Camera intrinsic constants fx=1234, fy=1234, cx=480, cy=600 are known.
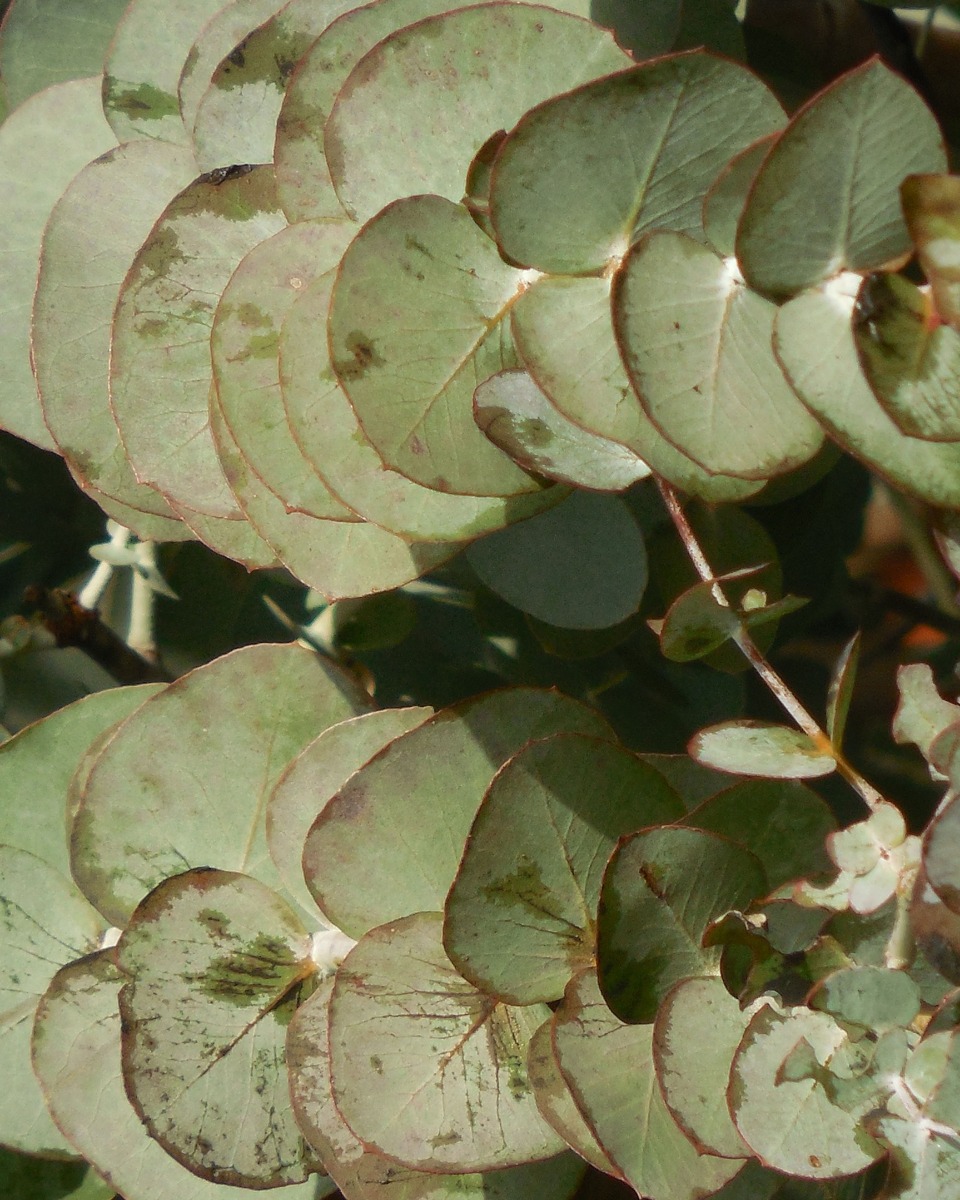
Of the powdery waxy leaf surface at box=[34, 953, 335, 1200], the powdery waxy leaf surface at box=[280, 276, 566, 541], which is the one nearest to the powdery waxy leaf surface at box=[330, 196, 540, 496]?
the powdery waxy leaf surface at box=[280, 276, 566, 541]

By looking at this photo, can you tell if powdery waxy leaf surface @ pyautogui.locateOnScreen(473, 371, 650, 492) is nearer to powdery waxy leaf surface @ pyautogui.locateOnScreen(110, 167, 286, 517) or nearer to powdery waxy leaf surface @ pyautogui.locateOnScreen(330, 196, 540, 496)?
powdery waxy leaf surface @ pyautogui.locateOnScreen(330, 196, 540, 496)

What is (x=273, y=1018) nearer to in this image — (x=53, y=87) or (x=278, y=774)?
(x=278, y=774)

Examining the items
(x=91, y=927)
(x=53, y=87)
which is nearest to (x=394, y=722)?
(x=91, y=927)

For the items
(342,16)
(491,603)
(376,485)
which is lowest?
(491,603)

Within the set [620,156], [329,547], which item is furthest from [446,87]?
[329,547]

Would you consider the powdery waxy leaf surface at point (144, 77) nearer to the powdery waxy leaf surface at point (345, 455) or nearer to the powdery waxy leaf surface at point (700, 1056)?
the powdery waxy leaf surface at point (345, 455)

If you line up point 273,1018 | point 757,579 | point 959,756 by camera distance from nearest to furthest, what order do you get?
point 959,756
point 273,1018
point 757,579
